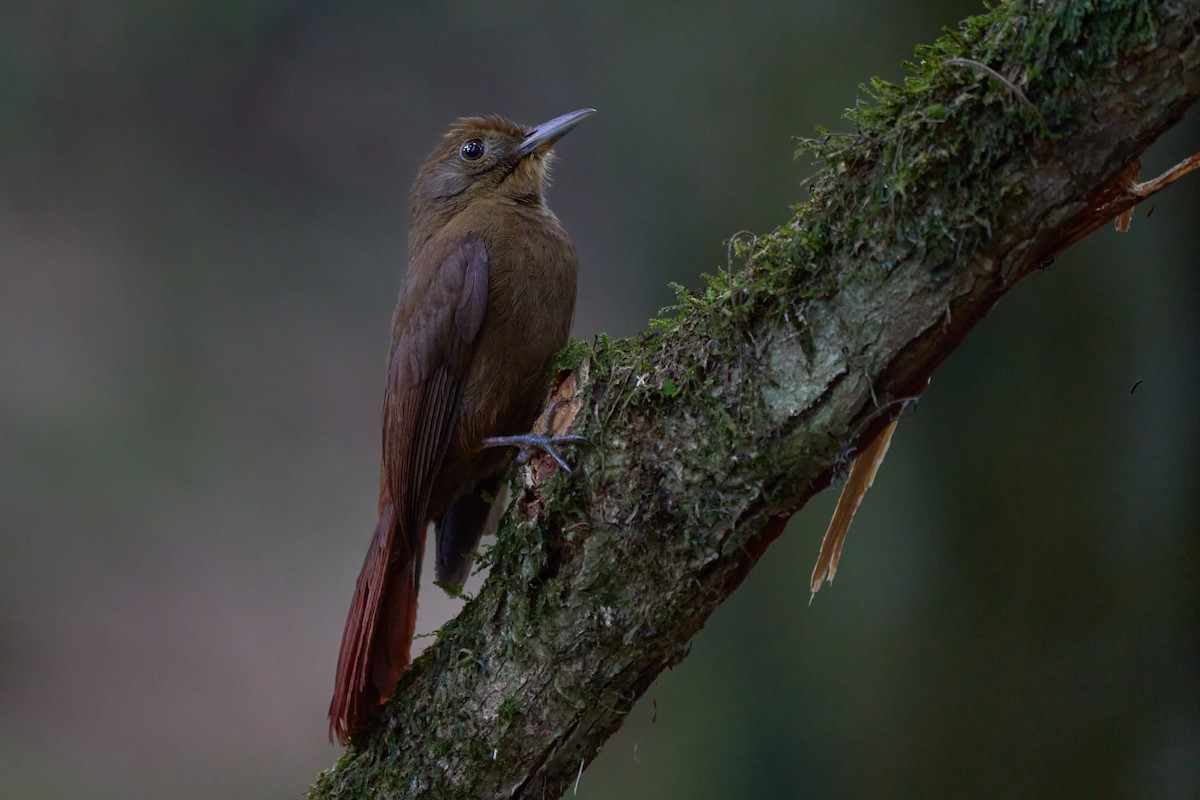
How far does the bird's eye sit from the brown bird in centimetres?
31

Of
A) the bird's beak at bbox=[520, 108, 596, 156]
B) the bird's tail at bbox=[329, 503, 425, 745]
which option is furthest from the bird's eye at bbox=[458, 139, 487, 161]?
the bird's tail at bbox=[329, 503, 425, 745]

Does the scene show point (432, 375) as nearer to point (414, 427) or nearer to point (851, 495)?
point (414, 427)

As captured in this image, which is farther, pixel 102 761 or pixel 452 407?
pixel 102 761

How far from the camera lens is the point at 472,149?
2.96m

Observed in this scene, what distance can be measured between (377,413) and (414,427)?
2612mm

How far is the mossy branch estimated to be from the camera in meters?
1.28

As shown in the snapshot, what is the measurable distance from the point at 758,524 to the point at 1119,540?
231 centimetres

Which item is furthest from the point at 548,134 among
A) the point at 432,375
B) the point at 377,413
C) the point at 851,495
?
the point at 377,413

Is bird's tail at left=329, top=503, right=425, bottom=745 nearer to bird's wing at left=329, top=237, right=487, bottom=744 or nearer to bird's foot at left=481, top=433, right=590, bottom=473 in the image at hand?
bird's wing at left=329, top=237, right=487, bottom=744

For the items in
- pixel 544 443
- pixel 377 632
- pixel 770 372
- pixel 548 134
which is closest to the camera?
pixel 770 372

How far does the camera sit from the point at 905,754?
3.52 m

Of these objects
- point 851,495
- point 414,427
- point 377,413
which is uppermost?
point 377,413

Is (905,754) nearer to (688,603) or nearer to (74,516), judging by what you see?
(688,603)

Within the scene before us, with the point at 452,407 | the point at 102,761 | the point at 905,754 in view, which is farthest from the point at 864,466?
the point at 102,761
